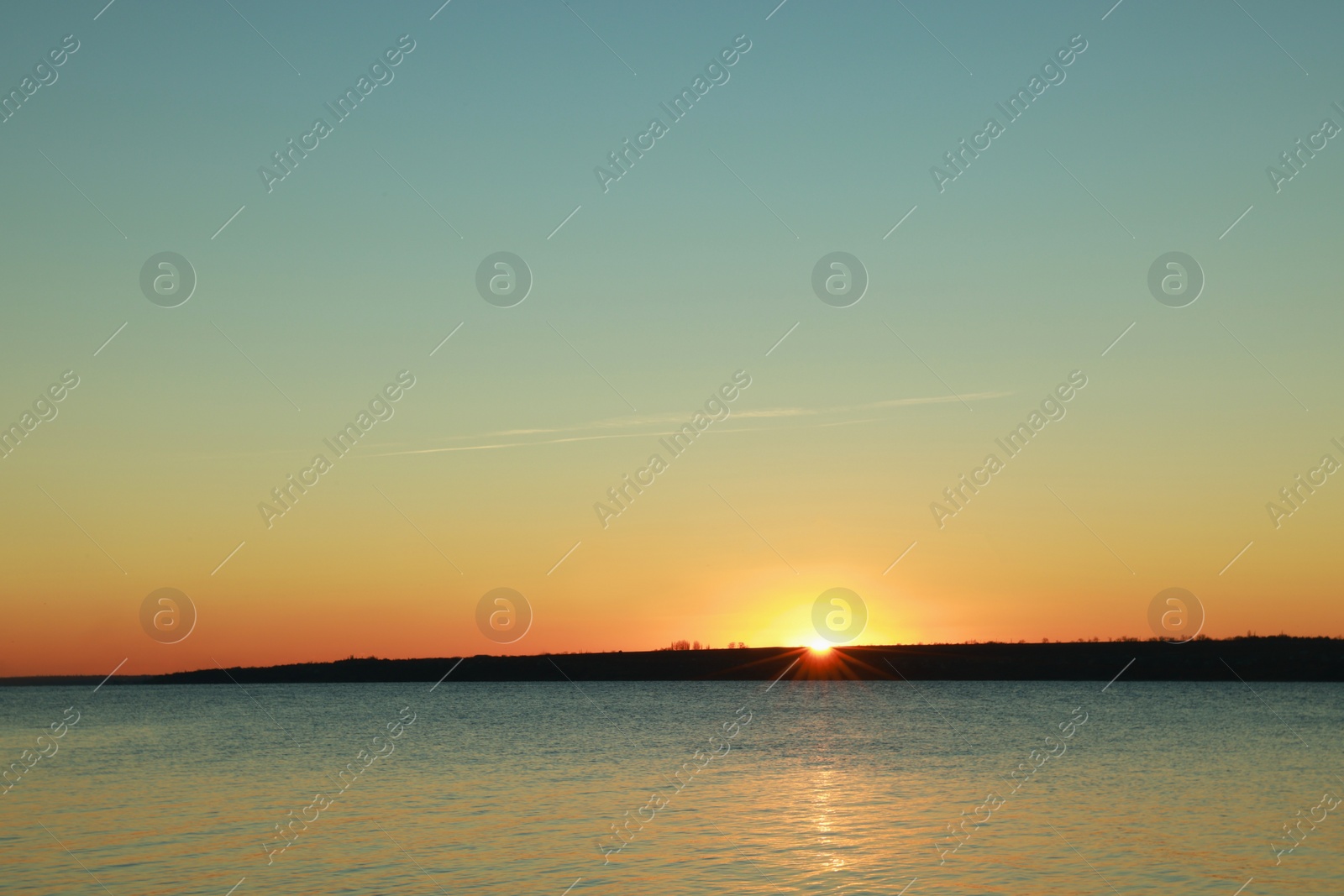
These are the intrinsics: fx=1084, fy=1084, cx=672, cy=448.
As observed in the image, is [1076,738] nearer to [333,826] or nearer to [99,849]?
[333,826]

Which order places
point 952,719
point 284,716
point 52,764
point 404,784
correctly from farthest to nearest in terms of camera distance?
point 284,716 < point 952,719 < point 52,764 < point 404,784

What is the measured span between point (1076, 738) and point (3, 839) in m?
41.4

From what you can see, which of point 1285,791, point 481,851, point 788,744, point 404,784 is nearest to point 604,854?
point 481,851

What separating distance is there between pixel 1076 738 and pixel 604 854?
33.4 meters

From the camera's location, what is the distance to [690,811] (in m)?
27.2

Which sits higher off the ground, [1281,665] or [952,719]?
[952,719]

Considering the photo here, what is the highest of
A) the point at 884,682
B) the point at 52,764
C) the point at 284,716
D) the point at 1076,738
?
the point at 52,764

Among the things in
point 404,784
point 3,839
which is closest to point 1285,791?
point 404,784

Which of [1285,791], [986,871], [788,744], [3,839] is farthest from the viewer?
[788,744]

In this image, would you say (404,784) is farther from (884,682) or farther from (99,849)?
(884,682)

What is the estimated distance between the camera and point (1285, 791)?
30.0 metres

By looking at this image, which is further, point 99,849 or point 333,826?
point 333,826

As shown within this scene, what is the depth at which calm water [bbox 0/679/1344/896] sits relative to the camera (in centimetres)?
2005

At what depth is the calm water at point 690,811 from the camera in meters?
20.0
